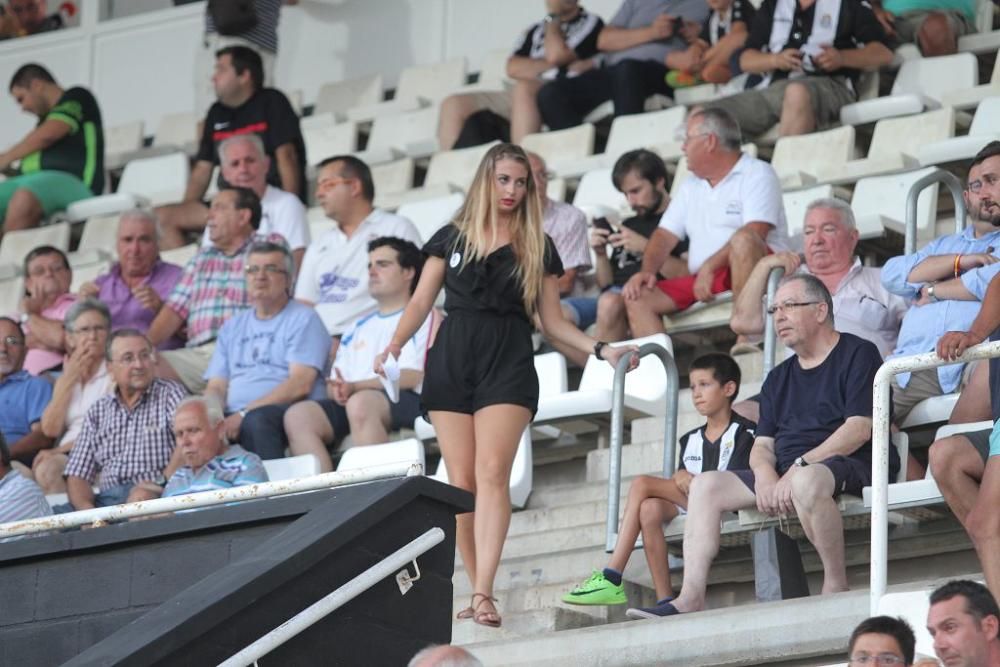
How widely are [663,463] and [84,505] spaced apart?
2.10m

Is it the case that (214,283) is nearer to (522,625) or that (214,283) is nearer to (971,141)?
(971,141)

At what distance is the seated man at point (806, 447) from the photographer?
562 centimetres

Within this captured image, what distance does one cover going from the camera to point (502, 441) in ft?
19.7

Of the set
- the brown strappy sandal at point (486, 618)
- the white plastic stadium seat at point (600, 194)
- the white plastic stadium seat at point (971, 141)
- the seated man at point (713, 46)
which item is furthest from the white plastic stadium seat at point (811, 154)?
the brown strappy sandal at point (486, 618)

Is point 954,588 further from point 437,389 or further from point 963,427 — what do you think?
point 437,389

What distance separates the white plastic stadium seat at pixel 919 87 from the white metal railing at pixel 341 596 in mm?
4473

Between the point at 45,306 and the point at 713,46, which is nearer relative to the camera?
the point at 45,306

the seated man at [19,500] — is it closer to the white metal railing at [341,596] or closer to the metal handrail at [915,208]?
the white metal railing at [341,596]

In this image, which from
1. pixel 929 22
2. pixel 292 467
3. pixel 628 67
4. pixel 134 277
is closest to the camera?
pixel 292 467

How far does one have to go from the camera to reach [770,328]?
686cm

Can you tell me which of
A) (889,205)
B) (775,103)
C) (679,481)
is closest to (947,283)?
(679,481)

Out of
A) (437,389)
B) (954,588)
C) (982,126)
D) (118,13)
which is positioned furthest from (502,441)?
(118,13)

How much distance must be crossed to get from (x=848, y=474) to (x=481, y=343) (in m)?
1.10

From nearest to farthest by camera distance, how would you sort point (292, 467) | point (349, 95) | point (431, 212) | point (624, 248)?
point (292, 467) < point (624, 248) < point (431, 212) < point (349, 95)
